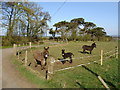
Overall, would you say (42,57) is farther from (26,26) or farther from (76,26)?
(76,26)

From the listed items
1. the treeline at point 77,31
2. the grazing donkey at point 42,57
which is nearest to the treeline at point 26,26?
the treeline at point 77,31

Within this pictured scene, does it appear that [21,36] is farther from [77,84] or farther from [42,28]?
[77,84]

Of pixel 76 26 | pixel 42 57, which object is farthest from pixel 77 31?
pixel 42 57

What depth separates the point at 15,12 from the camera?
31.5 m

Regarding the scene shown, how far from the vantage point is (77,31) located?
164ft

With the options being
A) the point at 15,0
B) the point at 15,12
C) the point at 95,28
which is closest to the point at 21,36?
the point at 15,12

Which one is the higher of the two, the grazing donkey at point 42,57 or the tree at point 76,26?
the tree at point 76,26

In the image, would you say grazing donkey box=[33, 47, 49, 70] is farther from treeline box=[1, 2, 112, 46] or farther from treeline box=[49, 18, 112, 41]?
treeline box=[49, 18, 112, 41]

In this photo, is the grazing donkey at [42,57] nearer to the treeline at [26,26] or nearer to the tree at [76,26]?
the treeline at [26,26]

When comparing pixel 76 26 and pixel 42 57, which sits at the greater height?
pixel 76 26

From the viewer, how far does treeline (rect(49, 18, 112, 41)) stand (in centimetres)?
4928

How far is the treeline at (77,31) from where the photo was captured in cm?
4928

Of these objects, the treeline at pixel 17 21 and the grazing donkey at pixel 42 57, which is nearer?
the grazing donkey at pixel 42 57

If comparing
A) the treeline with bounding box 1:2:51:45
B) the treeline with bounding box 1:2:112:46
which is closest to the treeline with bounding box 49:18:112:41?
the treeline with bounding box 1:2:112:46
